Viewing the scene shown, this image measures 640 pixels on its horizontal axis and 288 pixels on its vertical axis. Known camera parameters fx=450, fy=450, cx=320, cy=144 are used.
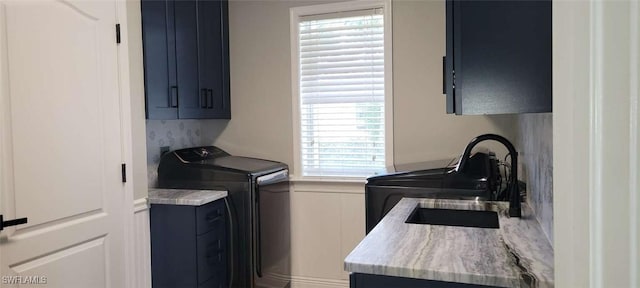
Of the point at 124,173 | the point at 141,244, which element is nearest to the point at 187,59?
the point at 124,173

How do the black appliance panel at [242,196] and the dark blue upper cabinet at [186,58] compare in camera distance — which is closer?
the dark blue upper cabinet at [186,58]

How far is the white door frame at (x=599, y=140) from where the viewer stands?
405mm

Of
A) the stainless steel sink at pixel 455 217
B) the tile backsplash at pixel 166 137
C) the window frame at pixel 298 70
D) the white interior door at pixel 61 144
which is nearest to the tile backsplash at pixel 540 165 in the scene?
the stainless steel sink at pixel 455 217

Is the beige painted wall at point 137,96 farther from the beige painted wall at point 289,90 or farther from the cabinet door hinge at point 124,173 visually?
the beige painted wall at point 289,90

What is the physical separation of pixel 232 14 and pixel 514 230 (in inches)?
105

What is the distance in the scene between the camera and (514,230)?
1618 millimetres

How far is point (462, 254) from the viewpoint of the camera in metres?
1.34

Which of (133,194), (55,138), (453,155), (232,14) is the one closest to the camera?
(55,138)

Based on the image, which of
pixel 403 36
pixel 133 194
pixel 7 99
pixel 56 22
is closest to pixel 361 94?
pixel 403 36

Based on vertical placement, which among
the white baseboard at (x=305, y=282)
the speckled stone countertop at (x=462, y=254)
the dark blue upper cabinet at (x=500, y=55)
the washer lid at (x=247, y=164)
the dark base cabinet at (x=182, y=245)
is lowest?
the white baseboard at (x=305, y=282)

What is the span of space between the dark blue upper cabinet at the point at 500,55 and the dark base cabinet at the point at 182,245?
5.66 feet

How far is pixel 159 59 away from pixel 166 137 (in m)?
0.65

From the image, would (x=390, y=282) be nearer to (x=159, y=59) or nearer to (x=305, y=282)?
(x=159, y=59)

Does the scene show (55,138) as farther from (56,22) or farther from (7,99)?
(56,22)
